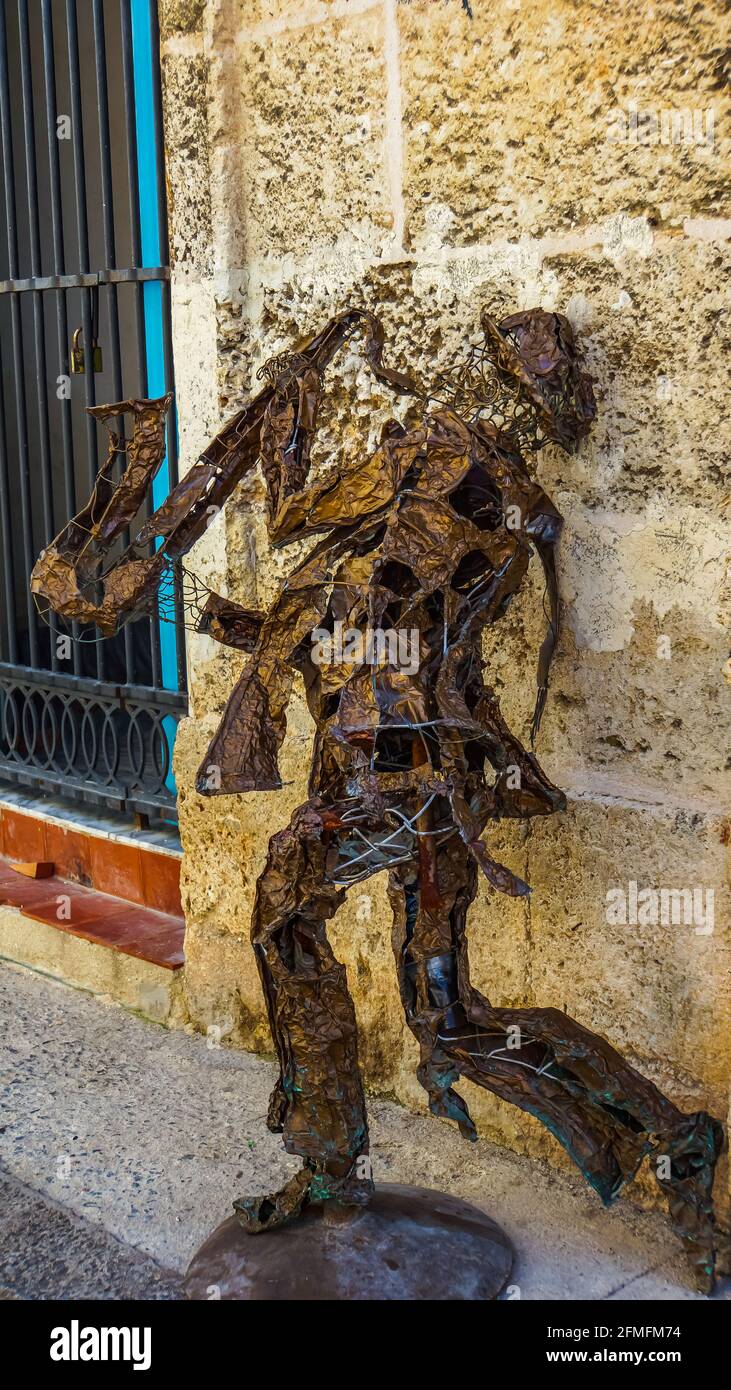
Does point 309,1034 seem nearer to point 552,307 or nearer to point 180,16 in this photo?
point 552,307

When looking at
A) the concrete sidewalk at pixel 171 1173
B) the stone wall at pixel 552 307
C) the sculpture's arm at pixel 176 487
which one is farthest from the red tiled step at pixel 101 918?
the sculpture's arm at pixel 176 487

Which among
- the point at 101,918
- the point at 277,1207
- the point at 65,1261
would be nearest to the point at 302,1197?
the point at 277,1207

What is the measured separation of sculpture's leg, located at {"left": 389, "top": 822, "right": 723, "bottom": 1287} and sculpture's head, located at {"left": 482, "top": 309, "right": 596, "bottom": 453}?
890 mm

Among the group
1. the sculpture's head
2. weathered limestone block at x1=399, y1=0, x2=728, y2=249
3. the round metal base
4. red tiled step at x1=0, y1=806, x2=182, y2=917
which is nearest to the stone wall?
weathered limestone block at x1=399, y1=0, x2=728, y2=249

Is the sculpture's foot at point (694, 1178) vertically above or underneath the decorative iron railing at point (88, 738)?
underneath

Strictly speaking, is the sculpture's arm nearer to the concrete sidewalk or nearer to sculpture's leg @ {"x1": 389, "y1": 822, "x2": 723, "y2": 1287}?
sculpture's leg @ {"x1": 389, "y1": 822, "x2": 723, "y2": 1287}

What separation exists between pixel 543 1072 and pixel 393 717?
2.66 feet

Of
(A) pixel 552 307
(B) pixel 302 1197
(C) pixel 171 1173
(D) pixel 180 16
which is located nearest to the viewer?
(B) pixel 302 1197

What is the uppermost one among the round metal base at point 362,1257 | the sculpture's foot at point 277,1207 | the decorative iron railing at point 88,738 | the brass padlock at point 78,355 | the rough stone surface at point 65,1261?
the brass padlock at point 78,355

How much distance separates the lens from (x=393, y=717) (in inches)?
95.3

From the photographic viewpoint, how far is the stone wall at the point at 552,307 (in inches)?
111

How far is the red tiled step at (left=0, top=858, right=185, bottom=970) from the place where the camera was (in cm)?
420

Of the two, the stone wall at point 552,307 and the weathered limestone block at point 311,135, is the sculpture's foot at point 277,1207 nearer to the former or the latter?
the stone wall at point 552,307

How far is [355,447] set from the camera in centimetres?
346
